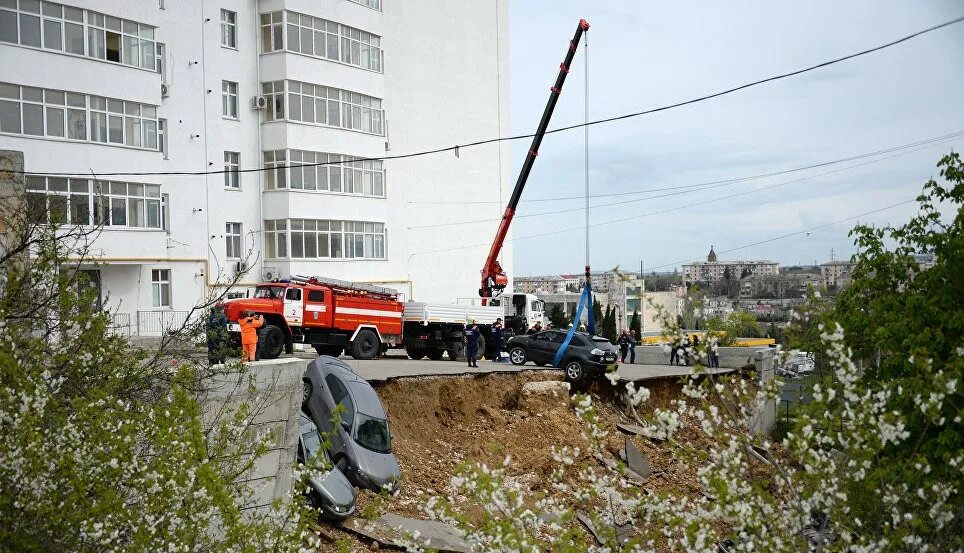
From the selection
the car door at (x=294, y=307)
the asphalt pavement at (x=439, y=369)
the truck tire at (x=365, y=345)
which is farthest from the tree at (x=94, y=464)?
the truck tire at (x=365, y=345)

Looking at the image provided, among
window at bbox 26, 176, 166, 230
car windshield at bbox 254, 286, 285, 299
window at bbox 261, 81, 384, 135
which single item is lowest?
car windshield at bbox 254, 286, 285, 299

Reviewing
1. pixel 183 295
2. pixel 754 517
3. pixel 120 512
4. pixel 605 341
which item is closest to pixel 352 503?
pixel 120 512

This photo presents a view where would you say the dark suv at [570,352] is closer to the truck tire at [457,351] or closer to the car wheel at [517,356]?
the car wheel at [517,356]

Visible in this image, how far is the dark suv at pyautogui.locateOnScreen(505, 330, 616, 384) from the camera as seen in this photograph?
1118 inches

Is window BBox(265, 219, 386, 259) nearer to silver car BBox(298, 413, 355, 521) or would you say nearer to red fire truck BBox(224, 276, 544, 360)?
red fire truck BBox(224, 276, 544, 360)

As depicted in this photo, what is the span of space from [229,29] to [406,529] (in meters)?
26.0

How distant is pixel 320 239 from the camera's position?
1441 inches

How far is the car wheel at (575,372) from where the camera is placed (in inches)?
1115

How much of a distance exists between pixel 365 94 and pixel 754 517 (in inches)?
1313

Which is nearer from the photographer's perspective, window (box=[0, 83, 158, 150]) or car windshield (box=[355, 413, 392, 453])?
car windshield (box=[355, 413, 392, 453])

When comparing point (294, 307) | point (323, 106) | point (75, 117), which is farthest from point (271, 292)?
point (323, 106)

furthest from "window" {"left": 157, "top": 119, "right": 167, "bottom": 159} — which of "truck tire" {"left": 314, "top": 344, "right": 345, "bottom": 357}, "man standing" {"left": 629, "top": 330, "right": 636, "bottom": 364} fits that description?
"man standing" {"left": 629, "top": 330, "right": 636, "bottom": 364}

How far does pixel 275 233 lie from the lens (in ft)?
118

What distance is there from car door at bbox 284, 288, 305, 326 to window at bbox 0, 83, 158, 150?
8551 millimetres
